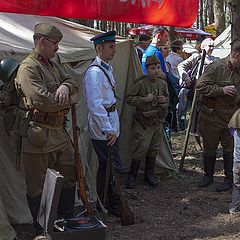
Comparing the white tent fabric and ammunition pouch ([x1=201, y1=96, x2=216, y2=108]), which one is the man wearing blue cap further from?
the white tent fabric

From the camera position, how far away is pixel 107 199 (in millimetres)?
5883

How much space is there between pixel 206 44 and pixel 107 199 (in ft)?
13.8

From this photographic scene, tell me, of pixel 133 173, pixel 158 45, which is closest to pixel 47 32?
pixel 133 173

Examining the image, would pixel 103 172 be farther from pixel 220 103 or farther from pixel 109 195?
pixel 220 103

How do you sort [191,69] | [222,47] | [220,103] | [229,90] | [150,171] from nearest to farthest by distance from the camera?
[229,90]
[220,103]
[150,171]
[191,69]
[222,47]

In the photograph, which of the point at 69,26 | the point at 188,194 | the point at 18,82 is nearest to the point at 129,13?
the point at 69,26

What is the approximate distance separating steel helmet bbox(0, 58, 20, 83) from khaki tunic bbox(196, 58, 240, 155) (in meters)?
2.59

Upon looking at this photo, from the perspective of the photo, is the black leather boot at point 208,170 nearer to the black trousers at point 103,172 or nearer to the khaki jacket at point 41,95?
the black trousers at point 103,172

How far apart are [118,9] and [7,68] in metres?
1.50

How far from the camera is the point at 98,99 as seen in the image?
5547 mm

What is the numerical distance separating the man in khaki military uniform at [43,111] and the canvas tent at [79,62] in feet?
2.13

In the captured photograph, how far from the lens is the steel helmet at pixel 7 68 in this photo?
5.01 m

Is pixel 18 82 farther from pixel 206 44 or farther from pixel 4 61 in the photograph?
pixel 206 44

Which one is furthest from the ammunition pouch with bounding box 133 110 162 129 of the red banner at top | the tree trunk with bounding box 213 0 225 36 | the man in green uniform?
the tree trunk with bounding box 213 0 225 36
